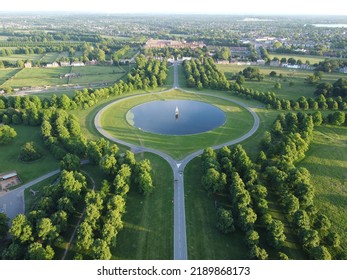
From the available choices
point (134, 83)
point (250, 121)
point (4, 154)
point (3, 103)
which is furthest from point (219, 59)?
point (4, 154)

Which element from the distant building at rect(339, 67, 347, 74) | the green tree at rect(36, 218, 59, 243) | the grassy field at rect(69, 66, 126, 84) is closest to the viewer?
the green tree at rect(36, 218, 59, 243)

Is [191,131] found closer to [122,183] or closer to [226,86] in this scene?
[122,183]

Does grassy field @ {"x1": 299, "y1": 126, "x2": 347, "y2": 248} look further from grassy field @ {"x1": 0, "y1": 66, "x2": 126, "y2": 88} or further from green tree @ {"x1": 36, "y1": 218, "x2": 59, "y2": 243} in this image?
grassy field @ {"x1": 0, "y1": 66, "x2": 126, "y2": 88}

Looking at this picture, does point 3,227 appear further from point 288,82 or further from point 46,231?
point 288,82

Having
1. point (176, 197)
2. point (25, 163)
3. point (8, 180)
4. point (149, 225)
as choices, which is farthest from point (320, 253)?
point (25, 163)

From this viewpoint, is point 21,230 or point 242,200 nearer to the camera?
point 21,230

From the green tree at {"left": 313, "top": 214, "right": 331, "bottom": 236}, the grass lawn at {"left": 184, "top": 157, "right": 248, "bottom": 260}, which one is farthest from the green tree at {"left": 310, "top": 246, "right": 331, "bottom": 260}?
the grass lawn at {"left": 184, "top": 157, "right": 248, "bottom": 260}
